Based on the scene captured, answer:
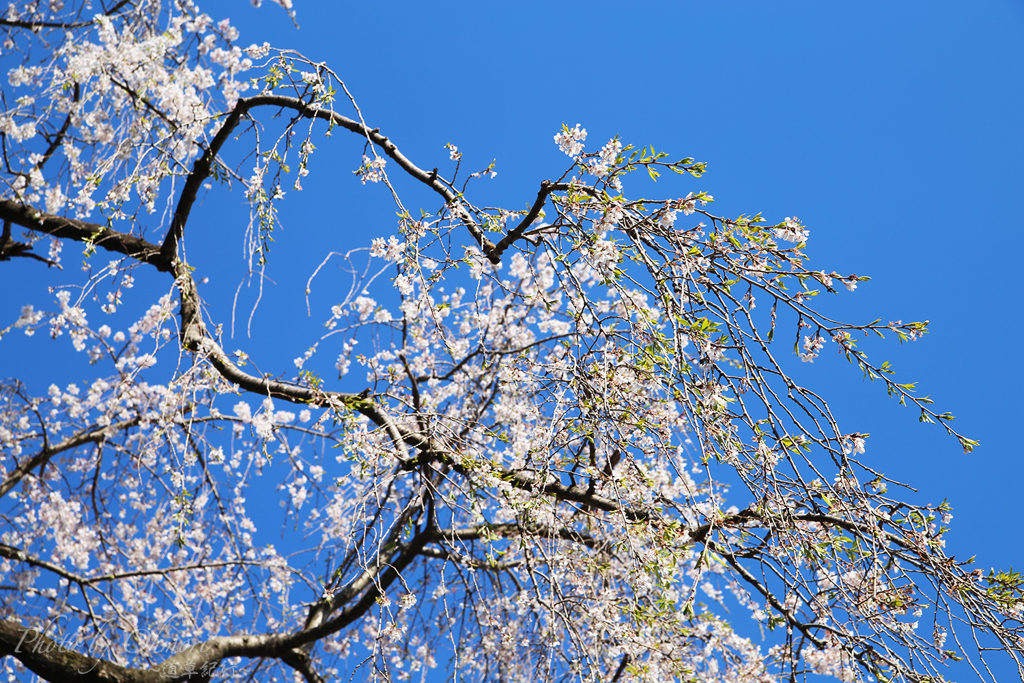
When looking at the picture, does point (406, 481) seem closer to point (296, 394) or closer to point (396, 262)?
point (296, 394)

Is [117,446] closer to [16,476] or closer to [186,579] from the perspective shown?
[16,476]

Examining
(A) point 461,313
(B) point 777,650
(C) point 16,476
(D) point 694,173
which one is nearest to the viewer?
(D) point 694,173

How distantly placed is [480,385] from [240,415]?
1389mm

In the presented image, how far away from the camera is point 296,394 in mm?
3240

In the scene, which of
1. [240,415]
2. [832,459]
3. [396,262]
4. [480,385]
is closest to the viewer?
[832,459]

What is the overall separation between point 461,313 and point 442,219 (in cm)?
244

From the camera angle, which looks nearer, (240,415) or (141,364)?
(141,364)

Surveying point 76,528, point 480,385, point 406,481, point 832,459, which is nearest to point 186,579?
point 76,528

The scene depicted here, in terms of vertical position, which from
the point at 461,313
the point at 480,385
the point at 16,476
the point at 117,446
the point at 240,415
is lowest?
the point at 16,476

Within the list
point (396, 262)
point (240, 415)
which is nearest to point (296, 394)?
point (240, 415)

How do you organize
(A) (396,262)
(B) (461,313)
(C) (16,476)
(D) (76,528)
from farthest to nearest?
1. (B) (461,313)
2. (D) (76,528)
3. (C) (16,476)
4. (A) (396,262)

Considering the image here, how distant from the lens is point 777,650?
314 cm

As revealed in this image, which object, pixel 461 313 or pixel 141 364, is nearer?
pixel 141 364

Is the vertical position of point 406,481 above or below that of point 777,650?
above
